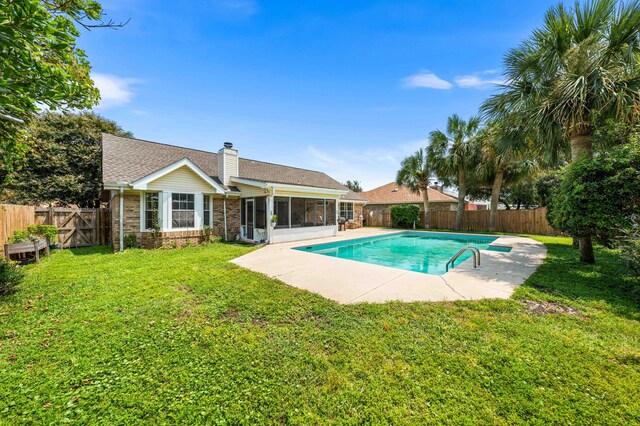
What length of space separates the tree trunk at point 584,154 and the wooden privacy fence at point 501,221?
8.52 meters

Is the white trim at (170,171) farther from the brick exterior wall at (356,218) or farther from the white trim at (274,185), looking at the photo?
the brick exterior wall at (356,218)

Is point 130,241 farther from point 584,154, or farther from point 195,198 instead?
point 584,154

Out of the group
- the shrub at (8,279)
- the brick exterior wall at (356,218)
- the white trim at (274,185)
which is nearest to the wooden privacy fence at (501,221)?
the brick exterior wall at (356,218)

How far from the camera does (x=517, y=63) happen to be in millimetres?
8555

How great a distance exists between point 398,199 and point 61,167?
28.7 metres

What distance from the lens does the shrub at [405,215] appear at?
72.2ft

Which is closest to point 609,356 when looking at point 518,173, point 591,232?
point 591,232

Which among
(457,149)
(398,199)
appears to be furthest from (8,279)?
(398,199)

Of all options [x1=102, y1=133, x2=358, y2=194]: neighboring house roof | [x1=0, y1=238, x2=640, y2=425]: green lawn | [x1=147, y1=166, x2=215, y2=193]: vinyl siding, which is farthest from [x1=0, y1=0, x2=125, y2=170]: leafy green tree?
[x1=102, y1=133, x2=358, y2=194]: neighboring house roof

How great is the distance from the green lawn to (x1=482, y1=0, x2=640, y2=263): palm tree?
5.25 m

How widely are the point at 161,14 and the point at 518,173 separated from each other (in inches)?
886

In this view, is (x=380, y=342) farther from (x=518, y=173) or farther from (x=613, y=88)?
(x=518, y=173)

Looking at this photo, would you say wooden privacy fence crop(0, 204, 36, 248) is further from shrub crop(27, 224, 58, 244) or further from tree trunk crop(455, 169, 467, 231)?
tree trunk crop(455, 169, 467, 231)

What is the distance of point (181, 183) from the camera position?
1135cm
